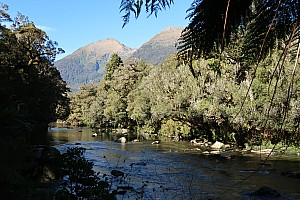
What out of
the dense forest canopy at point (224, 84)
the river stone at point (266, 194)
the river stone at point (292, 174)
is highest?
the dense forest canopy at point (224, 84)

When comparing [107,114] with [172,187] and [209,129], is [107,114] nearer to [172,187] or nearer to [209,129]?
[209,129]

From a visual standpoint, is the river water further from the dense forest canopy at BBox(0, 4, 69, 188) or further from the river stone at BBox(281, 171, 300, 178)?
the dense forest canopy at BBox(0, 4, 69, 188)

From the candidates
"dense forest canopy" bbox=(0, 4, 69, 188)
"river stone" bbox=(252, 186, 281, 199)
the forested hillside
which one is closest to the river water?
"river stone" bbox=(252, 186, 281, 199)

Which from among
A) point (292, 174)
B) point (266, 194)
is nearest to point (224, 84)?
point (292, 174)

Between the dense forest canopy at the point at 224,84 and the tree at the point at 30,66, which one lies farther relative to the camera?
the tree at the point at 30,66

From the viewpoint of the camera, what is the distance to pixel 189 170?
1425 centimetres

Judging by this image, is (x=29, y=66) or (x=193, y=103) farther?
(x=193, y=103)

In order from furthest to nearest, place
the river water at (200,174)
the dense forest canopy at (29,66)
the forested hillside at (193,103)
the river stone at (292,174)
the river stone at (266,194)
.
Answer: the forested hillside at (193,103) < the dense forest canopy at (29,66) < the river stone at (292,174) < the river water at (200,174) < the river stone at (266,194)

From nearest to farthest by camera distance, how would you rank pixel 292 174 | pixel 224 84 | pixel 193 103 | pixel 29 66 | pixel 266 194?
pixel 266 194
pixel 292 174
pixel 29 66
pixel 224 84
pixel 193 103

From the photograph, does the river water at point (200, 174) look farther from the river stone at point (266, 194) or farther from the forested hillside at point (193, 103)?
the forested hillside at point (193, 103)

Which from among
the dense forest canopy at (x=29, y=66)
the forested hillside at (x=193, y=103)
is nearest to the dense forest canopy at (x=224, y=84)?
the forested hillside at (x=193, y=103)

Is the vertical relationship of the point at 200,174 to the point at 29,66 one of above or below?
below

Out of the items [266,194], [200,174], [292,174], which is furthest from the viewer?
[200,174]

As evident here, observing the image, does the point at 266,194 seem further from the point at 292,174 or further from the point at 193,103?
the point at 193,103
